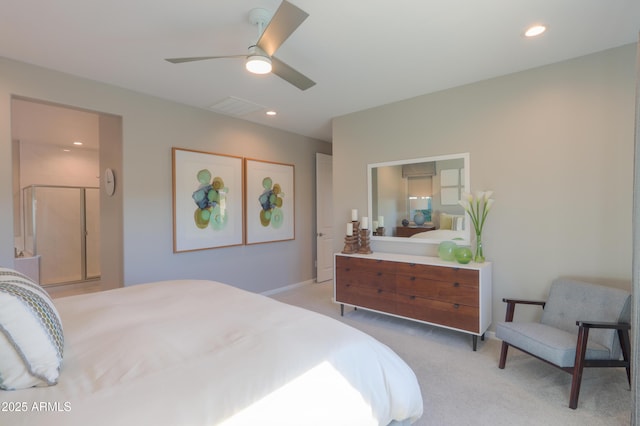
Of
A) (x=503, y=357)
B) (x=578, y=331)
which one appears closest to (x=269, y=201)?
(x=503, y=357)

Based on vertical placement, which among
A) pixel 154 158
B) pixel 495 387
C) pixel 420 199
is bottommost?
pixel 495 387

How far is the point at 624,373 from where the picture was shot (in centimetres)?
232

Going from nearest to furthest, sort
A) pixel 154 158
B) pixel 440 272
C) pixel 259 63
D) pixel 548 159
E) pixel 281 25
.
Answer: pixel 281 25 → pixel 259 63 → pixel 548 159 → pixel 440 272 → pixel 154 158

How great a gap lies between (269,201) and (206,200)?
0.99 metres

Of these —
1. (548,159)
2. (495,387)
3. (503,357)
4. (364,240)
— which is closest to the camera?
(495,387)

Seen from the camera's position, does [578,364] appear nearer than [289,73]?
Yes

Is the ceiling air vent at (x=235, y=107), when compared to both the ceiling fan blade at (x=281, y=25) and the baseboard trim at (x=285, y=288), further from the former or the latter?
the baseboard trim at (x=285, y=288)

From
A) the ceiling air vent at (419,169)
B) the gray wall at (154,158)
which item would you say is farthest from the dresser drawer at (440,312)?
the gray wall at (154,158)

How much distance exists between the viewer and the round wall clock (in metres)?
3.29

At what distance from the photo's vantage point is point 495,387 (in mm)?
2150

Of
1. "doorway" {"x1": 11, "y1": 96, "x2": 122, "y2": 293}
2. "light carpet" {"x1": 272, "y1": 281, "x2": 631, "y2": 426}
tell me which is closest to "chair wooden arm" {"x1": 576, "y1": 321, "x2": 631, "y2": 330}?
"light carpet" {"x1": 272, "y1": 281, "x2": 631, "y2": 426}

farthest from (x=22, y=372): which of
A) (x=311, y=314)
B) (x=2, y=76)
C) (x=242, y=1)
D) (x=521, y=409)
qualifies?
(x=2, y=76)

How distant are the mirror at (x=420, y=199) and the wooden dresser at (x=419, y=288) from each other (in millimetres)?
313

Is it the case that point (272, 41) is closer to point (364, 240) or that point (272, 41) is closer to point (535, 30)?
point (535, 30)
